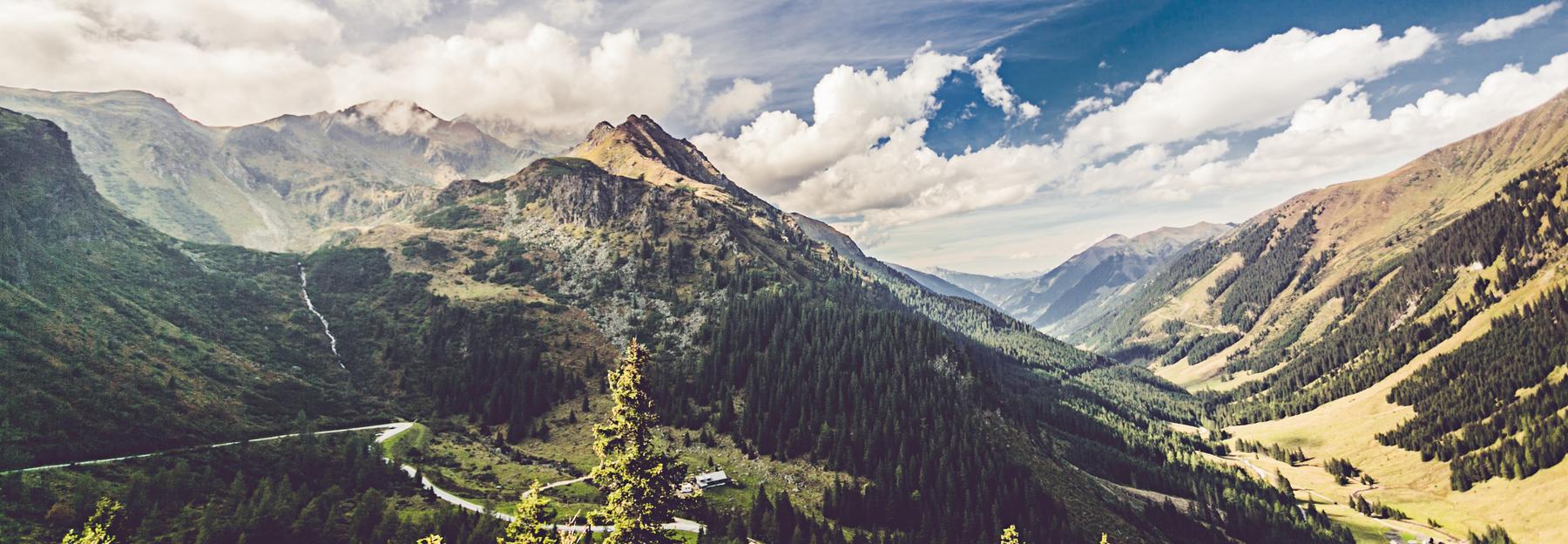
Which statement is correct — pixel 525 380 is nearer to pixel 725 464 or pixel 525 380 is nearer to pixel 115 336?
pixel 725 464

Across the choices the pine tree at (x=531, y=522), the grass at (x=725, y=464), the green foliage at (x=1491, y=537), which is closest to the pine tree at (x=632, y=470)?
the pine tree at (x=531, y=522)

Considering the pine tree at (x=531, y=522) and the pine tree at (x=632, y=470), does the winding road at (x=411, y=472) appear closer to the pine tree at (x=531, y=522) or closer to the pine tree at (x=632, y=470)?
the pine tree at (x=632, y=470)

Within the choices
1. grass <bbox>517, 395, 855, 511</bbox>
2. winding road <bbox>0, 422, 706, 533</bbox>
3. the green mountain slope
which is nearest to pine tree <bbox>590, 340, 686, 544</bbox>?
winding road <bbox>0, 422, 706, 533</bbox>

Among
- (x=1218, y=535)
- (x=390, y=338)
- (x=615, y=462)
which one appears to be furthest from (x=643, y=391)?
(x=390, y=338)

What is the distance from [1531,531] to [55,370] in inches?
12242

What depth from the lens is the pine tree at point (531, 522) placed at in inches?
939

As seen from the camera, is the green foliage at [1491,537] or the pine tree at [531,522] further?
the green foliage at [1491,537]

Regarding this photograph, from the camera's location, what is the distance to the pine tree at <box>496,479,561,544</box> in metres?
23.8

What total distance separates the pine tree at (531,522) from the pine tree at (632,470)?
4.97 m

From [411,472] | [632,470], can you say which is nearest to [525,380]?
[411,472]

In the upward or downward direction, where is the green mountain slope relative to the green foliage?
upward

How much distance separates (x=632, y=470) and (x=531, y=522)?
22.0 feet

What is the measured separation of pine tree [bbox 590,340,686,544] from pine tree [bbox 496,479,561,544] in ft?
16.3

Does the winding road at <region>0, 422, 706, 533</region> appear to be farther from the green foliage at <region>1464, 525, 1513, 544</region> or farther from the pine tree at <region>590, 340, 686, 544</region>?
the green foliage at <region>1464, 525, 1513, 544</region>
